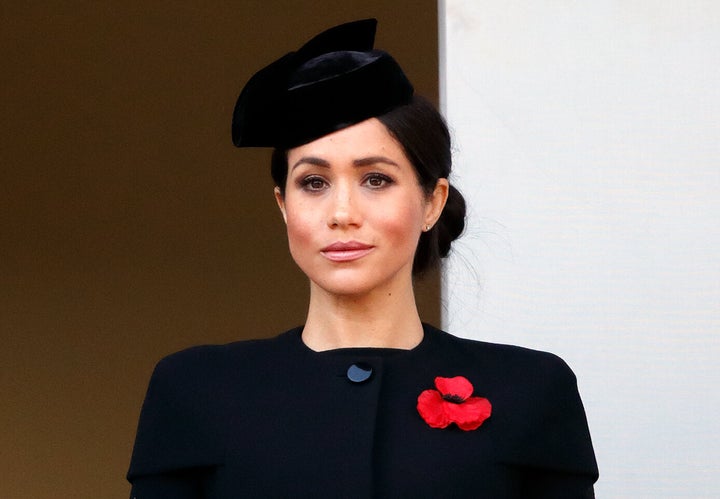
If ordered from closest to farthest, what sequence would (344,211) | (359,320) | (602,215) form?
1. (344,211)
2. (359,320)
3. (602,215)

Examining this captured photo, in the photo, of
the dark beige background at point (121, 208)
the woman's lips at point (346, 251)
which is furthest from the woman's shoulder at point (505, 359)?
the dark beige background at point (121, 208)

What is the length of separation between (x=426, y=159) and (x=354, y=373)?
32cm

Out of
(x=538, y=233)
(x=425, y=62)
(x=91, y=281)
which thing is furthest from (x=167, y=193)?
(x=538, y=233)

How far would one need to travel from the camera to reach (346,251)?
75.3 inches

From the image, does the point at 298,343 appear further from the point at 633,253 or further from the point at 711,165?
the point at 711,165

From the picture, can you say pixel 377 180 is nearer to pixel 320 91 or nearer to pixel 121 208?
pixel 320 91

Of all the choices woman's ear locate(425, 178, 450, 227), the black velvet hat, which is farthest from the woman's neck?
the black velvet hat

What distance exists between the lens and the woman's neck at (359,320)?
6.51ft

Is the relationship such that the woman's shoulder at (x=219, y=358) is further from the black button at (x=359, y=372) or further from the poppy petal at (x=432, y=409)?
the poppy petal at (x=432, y=409)

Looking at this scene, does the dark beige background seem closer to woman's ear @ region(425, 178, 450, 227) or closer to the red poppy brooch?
woman's ear @ region(425, 178, 450, 227)

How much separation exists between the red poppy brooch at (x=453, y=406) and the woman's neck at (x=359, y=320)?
10 centimetres

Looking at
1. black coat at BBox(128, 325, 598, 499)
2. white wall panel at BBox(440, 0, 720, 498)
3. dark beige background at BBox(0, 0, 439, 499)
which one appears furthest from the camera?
dark beige background at BBox(0, 0, 439, 499)

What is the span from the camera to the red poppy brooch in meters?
1.92

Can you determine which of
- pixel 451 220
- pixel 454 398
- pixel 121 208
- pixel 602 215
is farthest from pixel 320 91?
pixel 121 208
